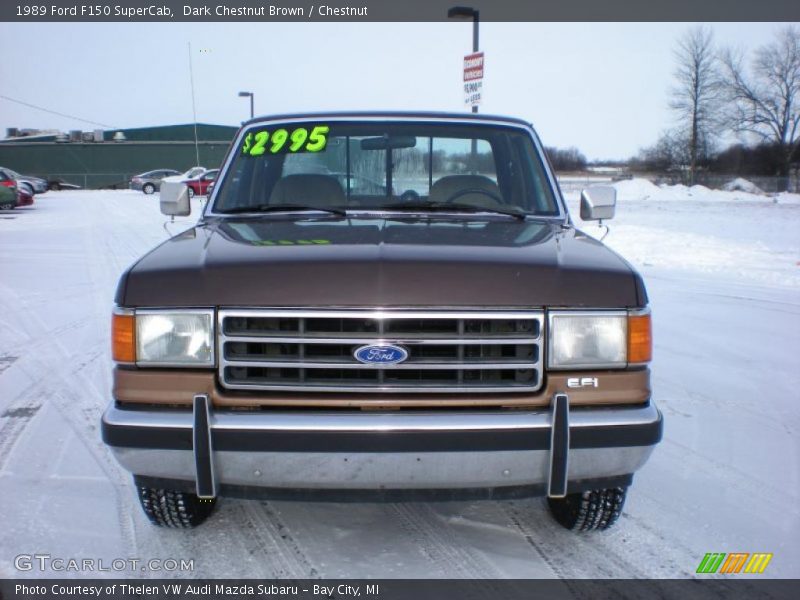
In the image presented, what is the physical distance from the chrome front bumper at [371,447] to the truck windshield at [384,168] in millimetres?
1499

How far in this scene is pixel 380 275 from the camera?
8.46 feet

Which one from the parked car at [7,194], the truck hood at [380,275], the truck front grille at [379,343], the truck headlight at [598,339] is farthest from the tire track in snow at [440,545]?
the parked car at [7,194]

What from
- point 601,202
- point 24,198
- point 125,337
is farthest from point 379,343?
point 24,198

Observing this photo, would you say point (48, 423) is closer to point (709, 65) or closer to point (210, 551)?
point (210, 551)

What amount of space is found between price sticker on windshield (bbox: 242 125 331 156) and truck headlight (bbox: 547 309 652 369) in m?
2.03

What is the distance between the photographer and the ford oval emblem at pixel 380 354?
2.57m

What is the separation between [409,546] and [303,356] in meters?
1.08

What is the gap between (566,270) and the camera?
2.70m

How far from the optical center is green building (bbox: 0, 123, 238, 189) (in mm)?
52169

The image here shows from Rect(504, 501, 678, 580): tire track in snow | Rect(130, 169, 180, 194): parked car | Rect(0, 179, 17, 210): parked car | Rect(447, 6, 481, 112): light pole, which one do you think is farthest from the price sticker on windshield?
Rect(130, 169, 180, 194): parked car

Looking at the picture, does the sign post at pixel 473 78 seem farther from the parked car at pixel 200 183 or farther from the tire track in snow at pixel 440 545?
the parked car at pixel 200 183
